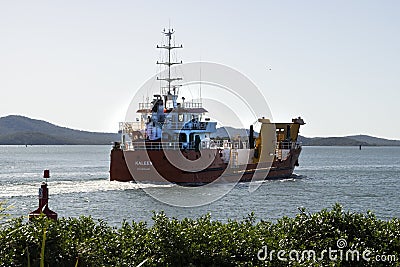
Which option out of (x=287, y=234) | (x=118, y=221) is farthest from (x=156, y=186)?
(x=287, y=234)

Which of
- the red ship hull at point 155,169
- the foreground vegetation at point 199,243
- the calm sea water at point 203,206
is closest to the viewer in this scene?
the foreground vegetation at point 199,243

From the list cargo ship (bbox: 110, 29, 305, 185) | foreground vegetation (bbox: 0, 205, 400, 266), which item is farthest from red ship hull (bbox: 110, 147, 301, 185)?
foreground vegetation (bbox: 0, 205, 400, 266)

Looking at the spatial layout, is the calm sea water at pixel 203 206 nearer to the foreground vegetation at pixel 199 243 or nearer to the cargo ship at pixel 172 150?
the cargo ship at pixel 172 150

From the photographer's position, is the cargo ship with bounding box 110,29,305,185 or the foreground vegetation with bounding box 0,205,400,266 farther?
the cargo ship with bounding box 110,29,305,185

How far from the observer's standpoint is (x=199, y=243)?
9297mm

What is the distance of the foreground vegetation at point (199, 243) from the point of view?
28.2 feet

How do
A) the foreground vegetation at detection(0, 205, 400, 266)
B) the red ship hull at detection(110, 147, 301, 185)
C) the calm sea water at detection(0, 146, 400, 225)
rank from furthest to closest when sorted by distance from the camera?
the red ship hull at detection(110, 147, 301, 185) → the calm sea water at detection(0, 146, 400, 225) → the foreground vegetation at detection(0, 205, 400, 266)

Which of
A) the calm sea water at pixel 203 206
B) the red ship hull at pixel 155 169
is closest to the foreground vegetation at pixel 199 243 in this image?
the calm sea water at pixel 203 206

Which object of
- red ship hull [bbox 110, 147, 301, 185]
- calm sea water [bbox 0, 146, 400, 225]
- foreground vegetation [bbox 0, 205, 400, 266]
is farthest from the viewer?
red ship hull [bbox 110, 147, 301, 185]

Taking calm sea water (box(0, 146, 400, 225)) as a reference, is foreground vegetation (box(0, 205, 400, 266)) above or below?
above

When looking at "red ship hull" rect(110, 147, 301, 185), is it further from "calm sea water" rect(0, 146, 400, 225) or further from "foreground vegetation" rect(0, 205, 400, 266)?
"foreground vegetation" rect(0, 205, 400, 266)

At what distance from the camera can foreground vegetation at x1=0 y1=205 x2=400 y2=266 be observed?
859 centimetres

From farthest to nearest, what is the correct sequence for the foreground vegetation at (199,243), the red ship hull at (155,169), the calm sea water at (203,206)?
the red ship hull at (155,169) < the calm sea water at (203,206) < the foreground vegetation at (199,243)

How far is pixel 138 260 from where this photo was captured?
28.8 ft
